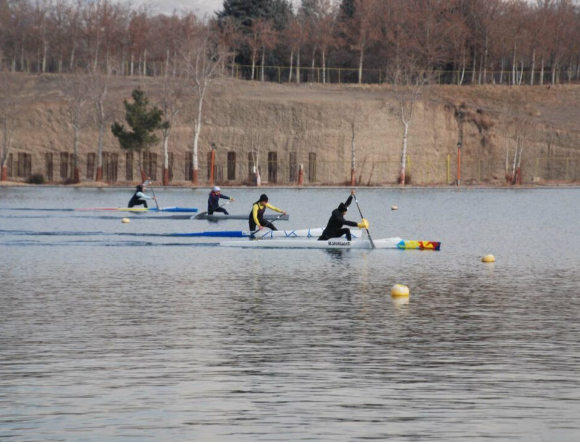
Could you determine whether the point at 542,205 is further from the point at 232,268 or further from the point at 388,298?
the point at 388,298

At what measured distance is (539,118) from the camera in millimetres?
140375

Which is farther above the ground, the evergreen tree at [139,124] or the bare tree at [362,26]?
the bare tree at [362,26]

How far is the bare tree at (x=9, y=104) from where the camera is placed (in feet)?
370

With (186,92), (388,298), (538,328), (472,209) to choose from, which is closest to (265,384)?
(538,328)

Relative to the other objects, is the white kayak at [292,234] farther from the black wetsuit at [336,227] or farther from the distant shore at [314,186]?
the distant shore at [314,186]

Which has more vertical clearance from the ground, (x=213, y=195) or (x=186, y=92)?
(x=186, y=92)

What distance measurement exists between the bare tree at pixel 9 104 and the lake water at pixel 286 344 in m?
74.5

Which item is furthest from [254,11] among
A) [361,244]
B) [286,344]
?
[286,344]

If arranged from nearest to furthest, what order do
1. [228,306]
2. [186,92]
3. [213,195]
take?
[228,306] → [213,195] → [186,92]

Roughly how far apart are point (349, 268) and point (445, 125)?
107 m

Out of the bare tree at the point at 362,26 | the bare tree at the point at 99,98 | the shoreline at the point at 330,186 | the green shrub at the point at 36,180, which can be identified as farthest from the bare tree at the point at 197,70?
the bare tree at the point at 362,26

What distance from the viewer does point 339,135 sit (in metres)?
134

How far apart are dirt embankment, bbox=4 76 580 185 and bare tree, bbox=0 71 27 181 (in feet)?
9.82

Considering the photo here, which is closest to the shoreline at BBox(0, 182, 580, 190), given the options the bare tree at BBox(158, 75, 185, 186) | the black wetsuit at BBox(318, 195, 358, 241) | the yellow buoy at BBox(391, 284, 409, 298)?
the bare tree at BBox(158, 75, 185, 186)
